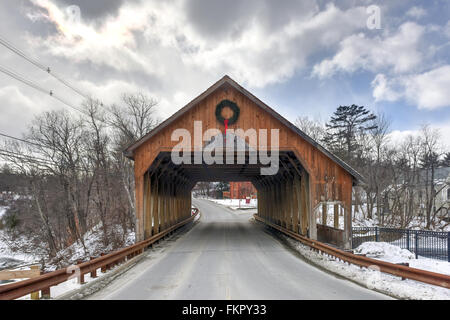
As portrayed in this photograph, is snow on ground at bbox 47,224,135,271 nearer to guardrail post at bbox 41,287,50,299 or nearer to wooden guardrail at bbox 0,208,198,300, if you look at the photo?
wooden guardrail at bbox 0,208,198,300

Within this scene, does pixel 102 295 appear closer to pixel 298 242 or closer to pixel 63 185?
pixel 298 242

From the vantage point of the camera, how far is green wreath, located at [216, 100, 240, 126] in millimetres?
14227

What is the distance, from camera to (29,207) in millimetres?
26672

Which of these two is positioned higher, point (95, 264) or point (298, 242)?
point (95, 264)

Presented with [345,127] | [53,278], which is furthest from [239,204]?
[53,278]

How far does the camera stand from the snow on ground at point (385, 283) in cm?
648

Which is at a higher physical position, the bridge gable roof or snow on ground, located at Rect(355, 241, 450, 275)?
the bridge gable roof

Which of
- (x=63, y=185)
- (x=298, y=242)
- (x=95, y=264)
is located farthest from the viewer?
(x=63, y=185)

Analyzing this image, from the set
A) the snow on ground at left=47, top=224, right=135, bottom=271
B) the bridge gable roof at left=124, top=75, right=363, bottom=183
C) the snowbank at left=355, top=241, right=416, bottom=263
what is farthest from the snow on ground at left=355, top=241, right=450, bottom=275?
the snow on ground at left=47, top=224, right=135, bottom=271

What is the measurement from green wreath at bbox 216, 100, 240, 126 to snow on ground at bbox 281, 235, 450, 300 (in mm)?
7239

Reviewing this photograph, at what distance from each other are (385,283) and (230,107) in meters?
9.76

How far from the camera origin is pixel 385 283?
7.46 metres

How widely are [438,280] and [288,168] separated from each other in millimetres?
12106
